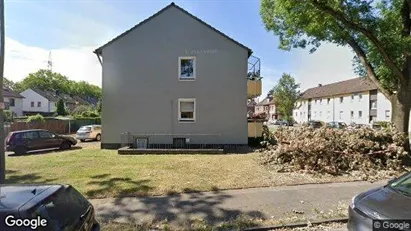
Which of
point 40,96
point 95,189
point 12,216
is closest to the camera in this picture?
point 12,216

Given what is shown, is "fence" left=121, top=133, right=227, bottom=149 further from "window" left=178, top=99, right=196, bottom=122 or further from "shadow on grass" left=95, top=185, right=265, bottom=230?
"shadow on grass" left=95, top=185, right=265, bottom=230

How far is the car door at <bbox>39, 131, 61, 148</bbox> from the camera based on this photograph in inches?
696

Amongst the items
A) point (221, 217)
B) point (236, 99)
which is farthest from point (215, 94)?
point (221, 217)

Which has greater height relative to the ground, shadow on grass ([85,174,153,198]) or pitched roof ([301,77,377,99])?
pitched roof ([301,77,377,99])

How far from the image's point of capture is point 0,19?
6.02 m

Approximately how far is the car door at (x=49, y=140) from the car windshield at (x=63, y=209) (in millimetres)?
16115

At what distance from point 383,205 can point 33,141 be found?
18180mm

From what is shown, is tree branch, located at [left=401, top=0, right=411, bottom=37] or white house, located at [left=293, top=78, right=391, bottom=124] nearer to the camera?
tree branch, located at [left=401, top=0, right=411, bottom=37]

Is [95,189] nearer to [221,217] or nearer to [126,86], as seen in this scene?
[221,217]

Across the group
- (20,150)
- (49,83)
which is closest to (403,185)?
(20,150)

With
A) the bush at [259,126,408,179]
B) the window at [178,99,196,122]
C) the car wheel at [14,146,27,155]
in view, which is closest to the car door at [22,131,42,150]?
the car wheel at [14,146,27,155]

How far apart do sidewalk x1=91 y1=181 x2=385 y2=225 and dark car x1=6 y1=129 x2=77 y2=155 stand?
12.5 metres

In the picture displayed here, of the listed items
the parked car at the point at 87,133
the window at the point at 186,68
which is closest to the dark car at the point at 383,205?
the window at the point at 186,68

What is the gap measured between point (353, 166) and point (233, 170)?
13.9 feet
